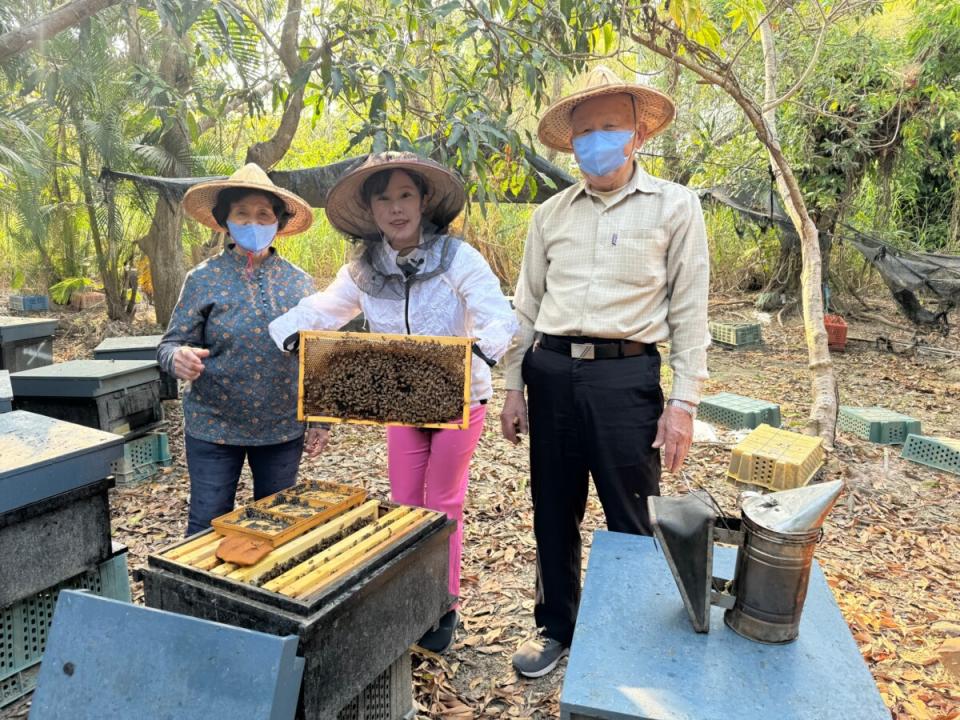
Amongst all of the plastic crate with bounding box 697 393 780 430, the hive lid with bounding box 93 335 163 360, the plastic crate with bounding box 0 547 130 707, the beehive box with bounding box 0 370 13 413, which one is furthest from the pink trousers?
the plastic crate with bounding box 697 393 780 430

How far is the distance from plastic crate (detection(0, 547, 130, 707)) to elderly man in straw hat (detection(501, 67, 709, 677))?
194cm

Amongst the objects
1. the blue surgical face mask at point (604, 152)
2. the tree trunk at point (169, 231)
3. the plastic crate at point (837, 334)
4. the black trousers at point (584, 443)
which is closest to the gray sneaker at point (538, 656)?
the black trousers at point (584, 443)

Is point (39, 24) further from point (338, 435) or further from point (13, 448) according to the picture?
point (338, 435)

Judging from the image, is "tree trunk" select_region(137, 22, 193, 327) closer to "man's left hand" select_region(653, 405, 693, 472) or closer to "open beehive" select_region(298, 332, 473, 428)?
"open beehive" select_region(298, 332, 473, 428)

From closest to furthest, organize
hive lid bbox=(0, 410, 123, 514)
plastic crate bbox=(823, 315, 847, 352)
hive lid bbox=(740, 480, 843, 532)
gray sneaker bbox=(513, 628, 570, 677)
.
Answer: hive lid bbox=(740, 480, 843, 532), hive lid bbox=(0, 410, 123, 514), gray sneaker bbox=(513, 628, 570, 677), plastic crate bbox=(823, 315, 847, 352)

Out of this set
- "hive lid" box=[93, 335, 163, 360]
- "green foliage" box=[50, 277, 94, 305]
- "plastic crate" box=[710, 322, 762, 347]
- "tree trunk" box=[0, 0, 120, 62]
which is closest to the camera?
"tree trunk" box=[0, 0, 120, 62]

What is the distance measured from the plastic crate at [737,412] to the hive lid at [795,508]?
15.7 feet

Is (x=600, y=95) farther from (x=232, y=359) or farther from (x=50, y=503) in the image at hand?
(x=50, y=503)

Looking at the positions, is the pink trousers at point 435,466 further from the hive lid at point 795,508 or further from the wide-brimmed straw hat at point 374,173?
the hive lid at point 795,508

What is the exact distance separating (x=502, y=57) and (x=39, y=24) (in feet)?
8.41

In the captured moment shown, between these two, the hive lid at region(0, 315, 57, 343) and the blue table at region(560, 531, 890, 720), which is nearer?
the blue table at region(560, 531, 890, 720)

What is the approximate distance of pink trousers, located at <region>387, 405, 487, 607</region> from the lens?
8.54ft

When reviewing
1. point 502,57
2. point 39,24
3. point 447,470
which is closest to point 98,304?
point 39,24

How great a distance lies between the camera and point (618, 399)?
227 centimetres
